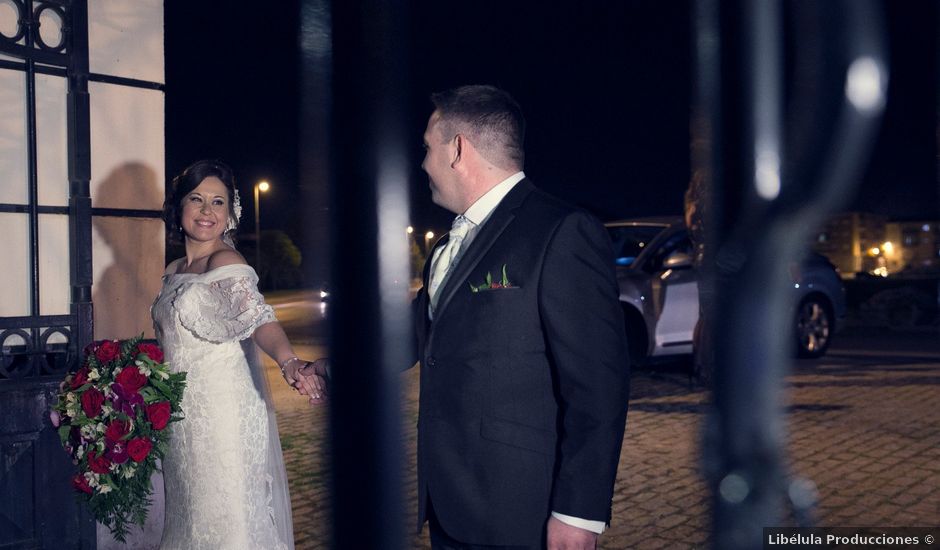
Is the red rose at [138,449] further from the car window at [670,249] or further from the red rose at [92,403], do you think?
the car window at [670,249]

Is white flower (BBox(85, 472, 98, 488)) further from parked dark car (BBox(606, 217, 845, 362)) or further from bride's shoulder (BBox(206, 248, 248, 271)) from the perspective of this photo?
parked dark car (BBox(606, 217, 845, 362))

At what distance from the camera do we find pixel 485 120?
265 cm

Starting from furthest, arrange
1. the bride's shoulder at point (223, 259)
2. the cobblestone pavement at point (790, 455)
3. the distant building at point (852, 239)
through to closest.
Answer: the distant building at point (852, 239), the cobblestone pavement at point (790, 455), the bride's shoulder at point (223, 259)

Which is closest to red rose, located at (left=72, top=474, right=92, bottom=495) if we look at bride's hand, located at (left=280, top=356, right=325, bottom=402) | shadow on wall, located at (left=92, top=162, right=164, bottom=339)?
bride's hand, located at (left=280, top=356, right=325, bottom=402)

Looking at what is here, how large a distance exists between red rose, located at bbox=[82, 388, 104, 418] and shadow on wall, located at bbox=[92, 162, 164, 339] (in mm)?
1335

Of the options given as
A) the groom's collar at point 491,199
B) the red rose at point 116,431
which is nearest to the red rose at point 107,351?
the red rose at point 116,431

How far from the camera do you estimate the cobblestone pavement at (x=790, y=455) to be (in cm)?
548

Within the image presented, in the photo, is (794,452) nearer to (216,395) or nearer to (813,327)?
(216,395)

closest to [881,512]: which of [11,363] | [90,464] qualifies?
[90,464]

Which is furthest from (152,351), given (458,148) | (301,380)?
(458,148)

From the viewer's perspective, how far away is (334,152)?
41.8 m

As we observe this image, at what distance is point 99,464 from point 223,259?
1045mm

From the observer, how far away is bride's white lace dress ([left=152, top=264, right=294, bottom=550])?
→ 3.91 meters

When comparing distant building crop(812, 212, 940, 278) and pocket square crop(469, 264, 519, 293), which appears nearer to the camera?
pocket square crop(469, 264, 519, 293)
